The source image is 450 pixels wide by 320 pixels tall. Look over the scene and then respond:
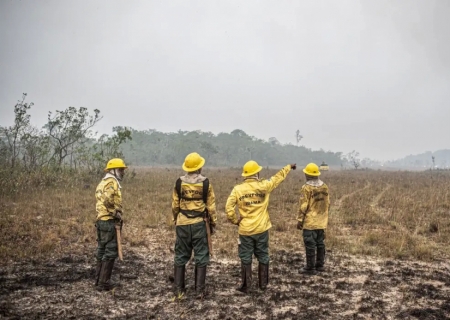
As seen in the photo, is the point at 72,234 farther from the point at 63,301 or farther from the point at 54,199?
the point at 54,199

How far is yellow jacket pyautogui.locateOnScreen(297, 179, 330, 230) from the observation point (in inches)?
222

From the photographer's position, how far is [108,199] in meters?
4.85

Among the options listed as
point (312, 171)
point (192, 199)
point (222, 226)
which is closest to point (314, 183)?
point (312, 171)

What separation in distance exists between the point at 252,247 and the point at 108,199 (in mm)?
2231

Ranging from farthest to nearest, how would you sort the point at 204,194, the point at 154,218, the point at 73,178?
the point at 73,178 → the point at 154,218 → the point at 204,194

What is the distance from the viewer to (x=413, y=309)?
431cm

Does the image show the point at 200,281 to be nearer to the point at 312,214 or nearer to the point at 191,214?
the point at 191,214

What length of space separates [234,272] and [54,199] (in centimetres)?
904

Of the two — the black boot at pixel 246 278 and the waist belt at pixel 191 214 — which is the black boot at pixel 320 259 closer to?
the black boot at pixel 246 278

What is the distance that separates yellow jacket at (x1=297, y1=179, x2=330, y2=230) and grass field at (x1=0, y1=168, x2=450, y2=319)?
923mm

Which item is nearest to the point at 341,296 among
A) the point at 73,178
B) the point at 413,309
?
the point at 413,309

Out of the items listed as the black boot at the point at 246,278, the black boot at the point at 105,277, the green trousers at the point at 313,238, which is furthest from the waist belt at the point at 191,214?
the green trousers at the point at 313,238

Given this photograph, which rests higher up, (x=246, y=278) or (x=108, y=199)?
(x=108, y=199)

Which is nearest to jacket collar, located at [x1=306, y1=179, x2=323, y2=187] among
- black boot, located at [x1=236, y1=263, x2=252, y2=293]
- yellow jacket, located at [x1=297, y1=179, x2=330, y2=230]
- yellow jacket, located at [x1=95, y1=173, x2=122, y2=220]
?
yellow jacket, located at [x1=297, y1=179, x2=330, y2=230]
